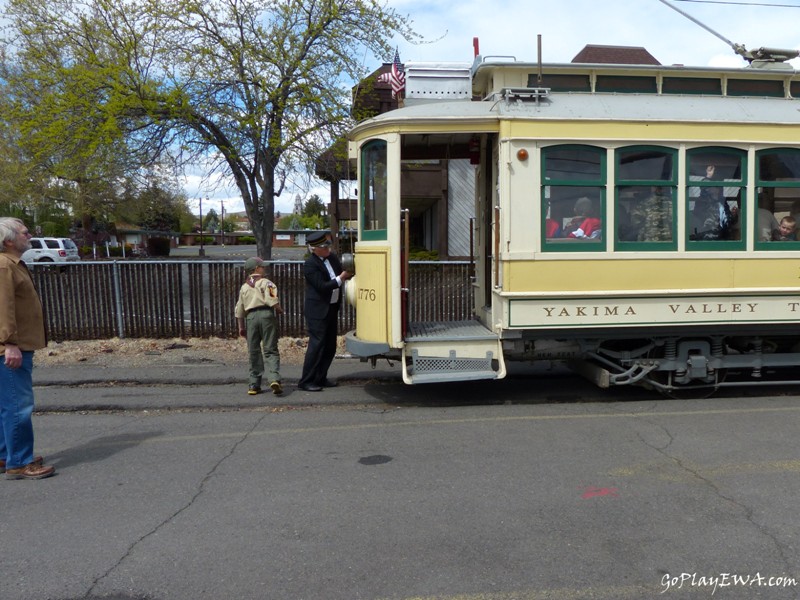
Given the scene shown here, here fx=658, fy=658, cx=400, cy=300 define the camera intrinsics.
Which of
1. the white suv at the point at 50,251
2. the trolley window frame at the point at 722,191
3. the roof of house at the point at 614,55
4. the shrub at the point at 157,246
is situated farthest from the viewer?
the shrub at the point at 157,246

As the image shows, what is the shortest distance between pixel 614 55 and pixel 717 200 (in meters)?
21.6

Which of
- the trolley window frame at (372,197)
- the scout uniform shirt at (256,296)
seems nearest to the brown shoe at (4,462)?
the scout uniform shirt at (256,296)

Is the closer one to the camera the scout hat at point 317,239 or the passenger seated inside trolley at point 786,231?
the passenger seated inside trolley at point 786,231

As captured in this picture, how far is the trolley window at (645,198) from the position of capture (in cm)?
679

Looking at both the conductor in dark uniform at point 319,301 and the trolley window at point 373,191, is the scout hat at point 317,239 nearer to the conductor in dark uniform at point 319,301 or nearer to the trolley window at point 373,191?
the conductor in dark uniform at point 319,301

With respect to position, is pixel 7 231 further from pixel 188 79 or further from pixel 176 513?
pixel 188 79

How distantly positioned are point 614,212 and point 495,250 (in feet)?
4.16

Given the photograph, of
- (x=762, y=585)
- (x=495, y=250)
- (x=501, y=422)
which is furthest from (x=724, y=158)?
(x=762, y=585)

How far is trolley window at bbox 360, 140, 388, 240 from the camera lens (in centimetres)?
701

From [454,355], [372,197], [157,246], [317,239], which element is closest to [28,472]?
[317,239]

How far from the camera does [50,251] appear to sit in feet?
107

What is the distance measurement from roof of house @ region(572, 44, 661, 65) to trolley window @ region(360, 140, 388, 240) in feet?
68.0

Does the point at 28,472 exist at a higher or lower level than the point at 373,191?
lower

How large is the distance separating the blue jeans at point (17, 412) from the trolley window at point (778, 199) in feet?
23.0
